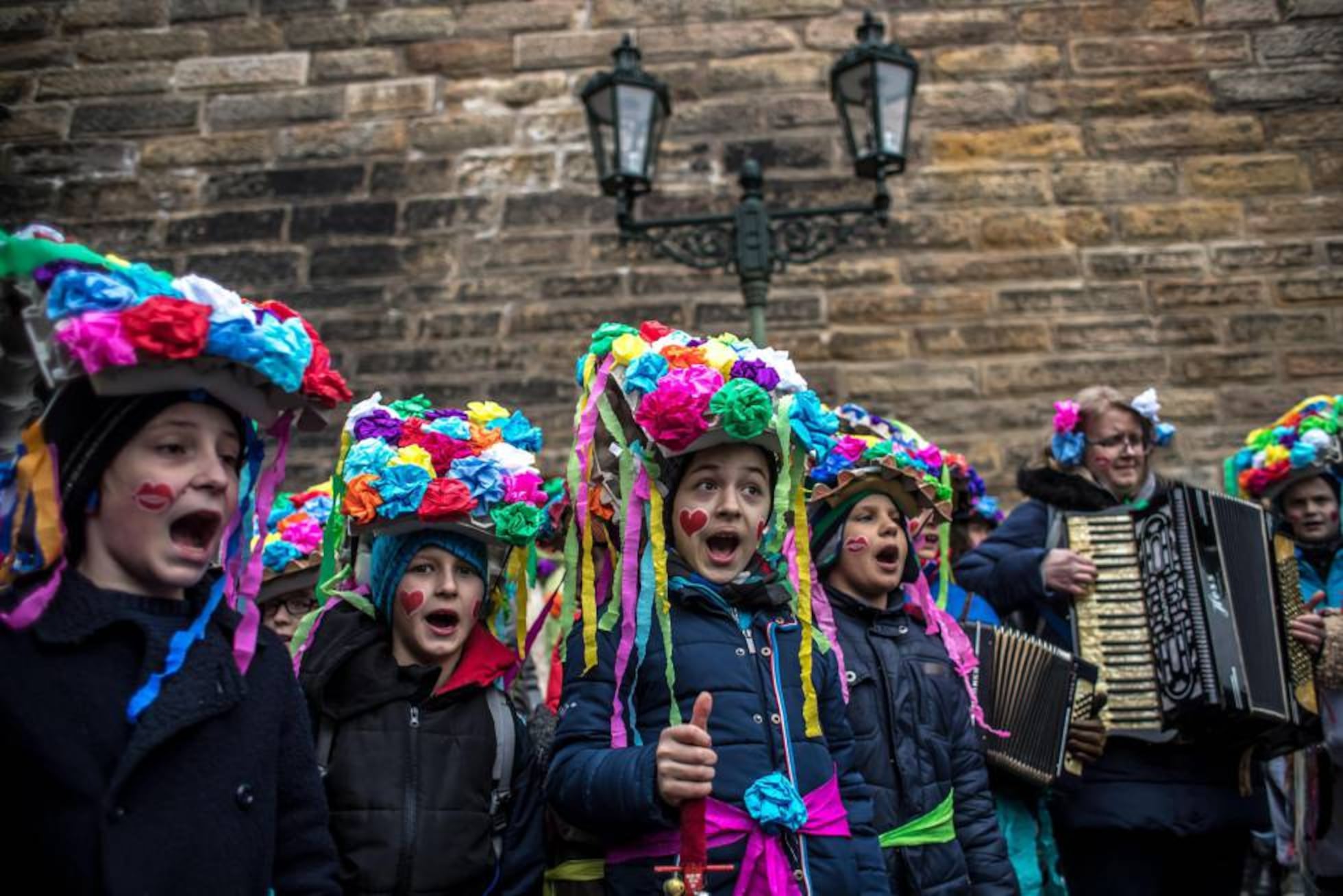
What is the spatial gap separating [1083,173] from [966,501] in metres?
3.20

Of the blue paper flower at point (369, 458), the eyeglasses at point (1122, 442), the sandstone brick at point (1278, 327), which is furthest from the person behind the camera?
the sandstone brick at point (1278, 327)

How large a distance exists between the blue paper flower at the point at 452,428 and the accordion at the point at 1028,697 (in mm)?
1814

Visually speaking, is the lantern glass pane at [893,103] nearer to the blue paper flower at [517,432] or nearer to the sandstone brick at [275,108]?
the blue paper flower at [517,432]

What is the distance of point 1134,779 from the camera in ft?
14.4

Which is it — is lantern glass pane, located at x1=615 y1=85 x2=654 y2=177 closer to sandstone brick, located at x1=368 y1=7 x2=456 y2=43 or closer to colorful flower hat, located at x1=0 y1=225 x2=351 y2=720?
sandstone brick, located at x1=368 y1=7 x2=456 y2=43

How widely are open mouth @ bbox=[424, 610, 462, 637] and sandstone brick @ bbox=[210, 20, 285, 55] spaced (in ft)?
20.1

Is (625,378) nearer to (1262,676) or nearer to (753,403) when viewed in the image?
(753,403)

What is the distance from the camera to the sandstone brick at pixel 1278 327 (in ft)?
25.0

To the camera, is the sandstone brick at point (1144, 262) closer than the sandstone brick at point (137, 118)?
Yes

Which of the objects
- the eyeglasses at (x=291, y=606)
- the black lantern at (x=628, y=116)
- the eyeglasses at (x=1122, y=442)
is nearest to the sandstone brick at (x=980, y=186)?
the black lantern at (x=628, y=116)

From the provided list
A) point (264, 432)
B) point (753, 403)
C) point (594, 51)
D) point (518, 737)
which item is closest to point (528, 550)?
point (518, 737)

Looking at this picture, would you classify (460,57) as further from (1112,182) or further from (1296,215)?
(1296,215)

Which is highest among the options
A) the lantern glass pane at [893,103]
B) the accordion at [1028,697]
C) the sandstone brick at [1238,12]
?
the sandstone brick at [1238,12]

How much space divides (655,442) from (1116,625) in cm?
218
